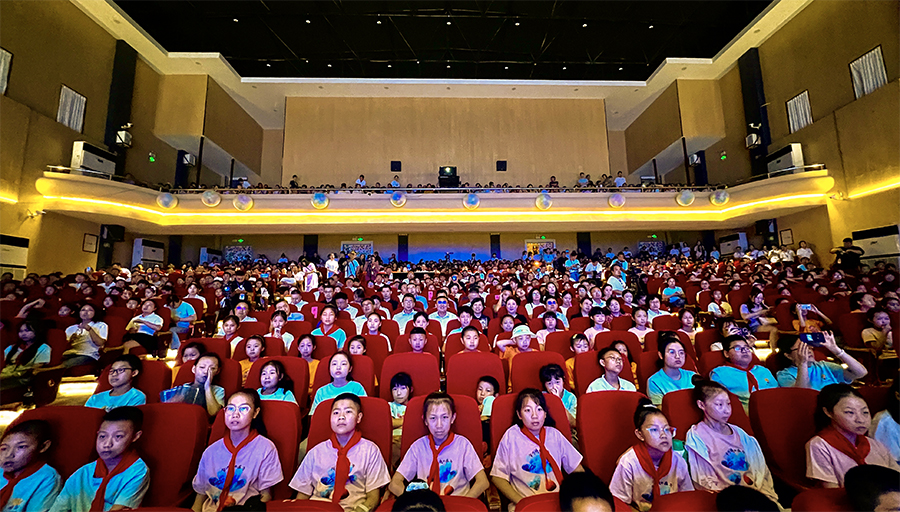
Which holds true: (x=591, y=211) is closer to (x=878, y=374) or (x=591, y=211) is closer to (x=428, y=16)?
(x=428, y=16)

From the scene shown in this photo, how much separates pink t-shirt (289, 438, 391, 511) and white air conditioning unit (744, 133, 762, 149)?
13983 mm

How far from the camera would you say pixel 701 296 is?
20.0 feet

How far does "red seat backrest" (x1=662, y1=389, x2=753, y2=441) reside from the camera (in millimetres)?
1981

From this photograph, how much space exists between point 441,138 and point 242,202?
745cm

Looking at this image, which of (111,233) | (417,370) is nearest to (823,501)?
(417,370)

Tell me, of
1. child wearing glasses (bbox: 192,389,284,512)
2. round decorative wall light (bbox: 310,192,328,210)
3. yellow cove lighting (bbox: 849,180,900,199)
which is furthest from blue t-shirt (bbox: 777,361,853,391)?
round decorative wall light (bbox: 310,192,328,210)

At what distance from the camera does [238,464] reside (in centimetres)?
182

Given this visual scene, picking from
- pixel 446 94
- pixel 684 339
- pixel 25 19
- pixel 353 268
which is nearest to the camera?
pixel 684 339

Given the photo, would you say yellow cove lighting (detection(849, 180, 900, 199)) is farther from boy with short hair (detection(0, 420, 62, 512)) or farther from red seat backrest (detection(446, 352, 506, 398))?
boy with short hair (detection(0, 420, 62, 512))

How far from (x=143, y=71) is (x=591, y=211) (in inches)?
571

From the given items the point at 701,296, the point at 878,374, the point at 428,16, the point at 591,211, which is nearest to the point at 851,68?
the point at 591,211

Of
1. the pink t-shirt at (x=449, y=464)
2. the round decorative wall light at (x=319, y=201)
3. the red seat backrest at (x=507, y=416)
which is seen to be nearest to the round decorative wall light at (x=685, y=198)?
the round decorative wall light at (x=319, y=201)

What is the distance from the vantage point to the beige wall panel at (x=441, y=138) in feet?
48.2

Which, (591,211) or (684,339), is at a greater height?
(591,211)
